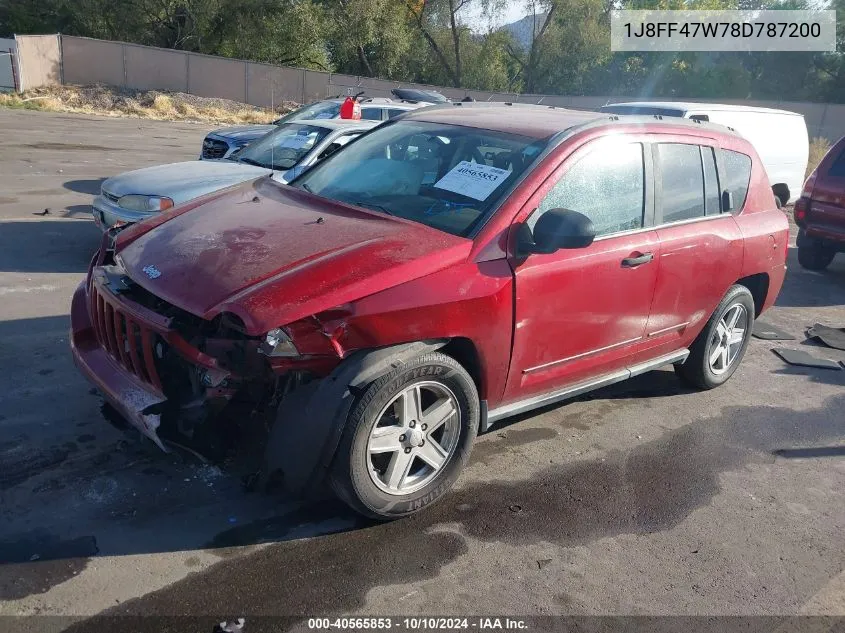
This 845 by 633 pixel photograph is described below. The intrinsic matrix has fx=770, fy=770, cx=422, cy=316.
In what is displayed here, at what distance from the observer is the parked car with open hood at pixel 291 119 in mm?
11703

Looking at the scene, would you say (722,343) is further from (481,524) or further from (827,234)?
(827,234)

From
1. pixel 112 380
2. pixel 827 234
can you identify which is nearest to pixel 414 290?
pixel 112 380

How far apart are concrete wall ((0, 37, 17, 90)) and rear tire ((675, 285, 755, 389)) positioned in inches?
1238

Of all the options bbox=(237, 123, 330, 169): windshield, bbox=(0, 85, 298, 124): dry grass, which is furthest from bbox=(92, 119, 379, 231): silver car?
bbox=(0, 85, 298, 124): dry grass

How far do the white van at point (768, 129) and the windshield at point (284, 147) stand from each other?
466 cm

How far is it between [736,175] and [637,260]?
1529 millimetres

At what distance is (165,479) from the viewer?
12.5 feet

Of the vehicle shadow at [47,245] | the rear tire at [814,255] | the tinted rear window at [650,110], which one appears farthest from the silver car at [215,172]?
the rear tire at [814,255]

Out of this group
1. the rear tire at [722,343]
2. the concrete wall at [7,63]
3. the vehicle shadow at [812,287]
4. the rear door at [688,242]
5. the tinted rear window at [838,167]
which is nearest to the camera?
the rear door at [688,242]

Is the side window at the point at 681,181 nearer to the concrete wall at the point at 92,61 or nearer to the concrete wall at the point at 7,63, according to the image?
the concrete wall at the point at 7,63

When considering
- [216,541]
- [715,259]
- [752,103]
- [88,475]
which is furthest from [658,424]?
[752,103]

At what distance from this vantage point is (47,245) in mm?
8156

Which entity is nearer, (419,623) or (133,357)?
(419,623)

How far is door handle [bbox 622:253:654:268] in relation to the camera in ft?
14.3
